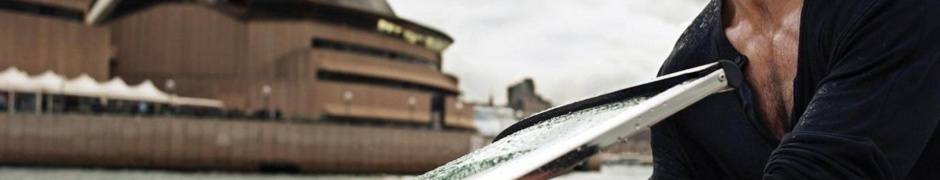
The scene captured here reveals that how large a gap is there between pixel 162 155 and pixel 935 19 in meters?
59.8

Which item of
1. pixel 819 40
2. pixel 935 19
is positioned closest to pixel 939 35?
pixel 935 19

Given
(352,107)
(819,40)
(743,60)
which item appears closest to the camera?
(819,40)

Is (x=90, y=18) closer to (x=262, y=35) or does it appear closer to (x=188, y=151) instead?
(x=262, y=35)

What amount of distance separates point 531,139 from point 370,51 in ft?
242

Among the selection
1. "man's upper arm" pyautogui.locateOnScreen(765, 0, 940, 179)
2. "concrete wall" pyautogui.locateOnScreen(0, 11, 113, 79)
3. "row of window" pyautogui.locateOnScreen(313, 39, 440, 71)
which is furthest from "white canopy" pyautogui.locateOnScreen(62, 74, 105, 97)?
"man's upper arm" pyautogui.locateOnScreen(765, 0, 940, 179)

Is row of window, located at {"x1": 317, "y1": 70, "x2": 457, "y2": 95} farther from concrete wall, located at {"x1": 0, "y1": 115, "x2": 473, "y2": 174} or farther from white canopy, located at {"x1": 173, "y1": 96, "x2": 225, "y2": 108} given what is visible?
white canopy, located at {"x1": 173, "y1": 96, "x2": 225, "y2": 108}

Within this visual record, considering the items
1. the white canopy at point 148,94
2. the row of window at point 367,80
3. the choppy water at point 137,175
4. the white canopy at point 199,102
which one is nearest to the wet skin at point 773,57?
the choppy water at point 137,175

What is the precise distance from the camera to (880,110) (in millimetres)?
2299

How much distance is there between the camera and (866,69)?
2320mm

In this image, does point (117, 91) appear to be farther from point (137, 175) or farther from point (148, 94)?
point (137, 175)

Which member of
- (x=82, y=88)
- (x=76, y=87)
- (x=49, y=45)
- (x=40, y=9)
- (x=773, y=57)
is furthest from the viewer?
(x=40, y=9)

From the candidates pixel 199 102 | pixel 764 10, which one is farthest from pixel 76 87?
pixel 764 10

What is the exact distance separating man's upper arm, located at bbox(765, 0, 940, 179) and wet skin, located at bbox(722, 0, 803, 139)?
254 millimetres

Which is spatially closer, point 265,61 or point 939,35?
point 939,35
